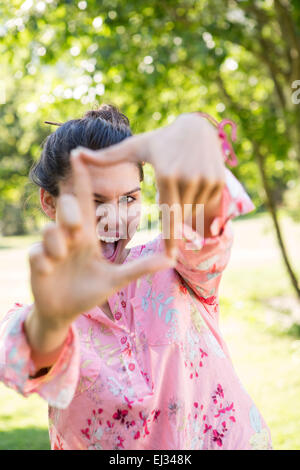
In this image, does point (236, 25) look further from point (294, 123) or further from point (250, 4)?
point (294, 123)

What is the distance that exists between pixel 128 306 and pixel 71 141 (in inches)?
21.4

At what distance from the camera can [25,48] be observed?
590cm

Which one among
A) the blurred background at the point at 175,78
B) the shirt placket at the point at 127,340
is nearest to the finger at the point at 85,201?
the shirt placket at the point at 127,340

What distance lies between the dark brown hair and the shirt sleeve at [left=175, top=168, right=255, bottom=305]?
1.55 ft

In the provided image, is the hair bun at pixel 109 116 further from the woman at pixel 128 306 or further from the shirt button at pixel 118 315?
the shirt button at pixel 118 315

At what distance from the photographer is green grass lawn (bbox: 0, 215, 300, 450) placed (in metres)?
4.31

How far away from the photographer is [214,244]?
53.6 inches

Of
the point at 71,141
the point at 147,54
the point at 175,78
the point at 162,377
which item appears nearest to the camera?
the point at 162,377

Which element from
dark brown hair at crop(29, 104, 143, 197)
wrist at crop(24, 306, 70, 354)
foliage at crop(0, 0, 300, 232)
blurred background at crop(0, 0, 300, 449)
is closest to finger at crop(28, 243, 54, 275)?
wrist at crop(24, 306, 70, 354)

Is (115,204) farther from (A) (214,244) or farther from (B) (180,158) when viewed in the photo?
(B) (180,158)

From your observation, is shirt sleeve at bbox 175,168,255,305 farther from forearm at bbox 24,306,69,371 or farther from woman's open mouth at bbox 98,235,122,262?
forearm at bbox 24,306,69,371

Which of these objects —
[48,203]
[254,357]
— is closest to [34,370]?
[48,203]

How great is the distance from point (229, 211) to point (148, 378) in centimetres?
51

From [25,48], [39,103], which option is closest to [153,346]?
[25,48]
